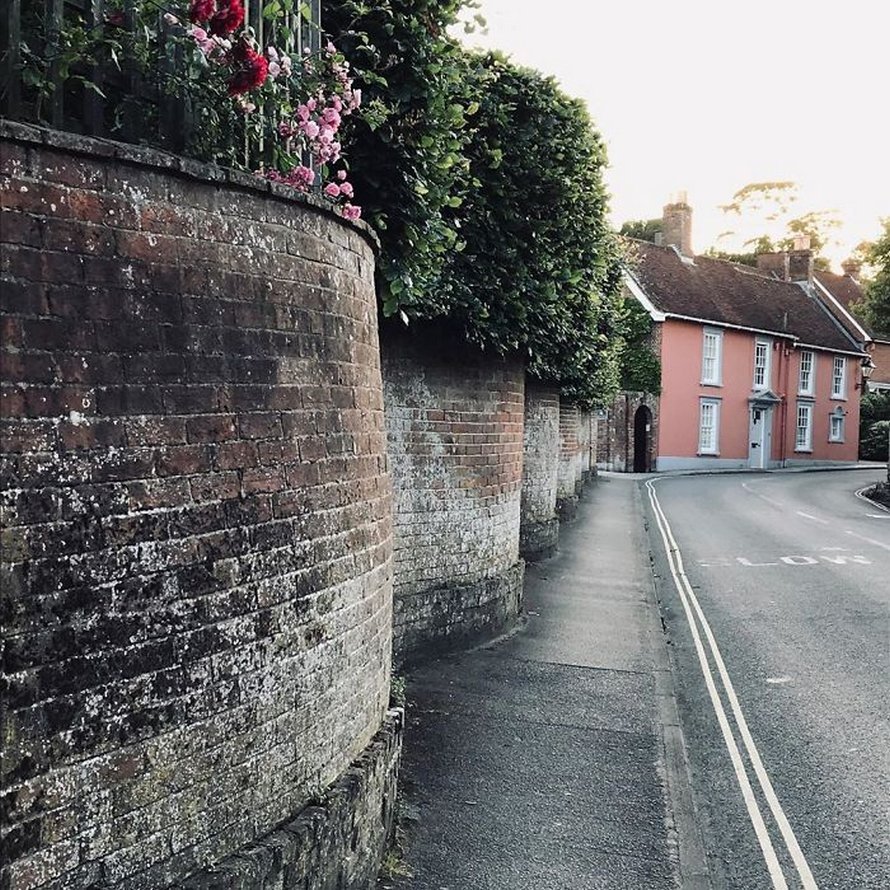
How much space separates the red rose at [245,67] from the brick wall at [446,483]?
3.92 m

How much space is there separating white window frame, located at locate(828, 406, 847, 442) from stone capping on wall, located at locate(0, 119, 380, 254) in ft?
168

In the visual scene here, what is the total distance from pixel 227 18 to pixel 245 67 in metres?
0.20

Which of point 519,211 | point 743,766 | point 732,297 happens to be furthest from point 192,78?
point 732,297

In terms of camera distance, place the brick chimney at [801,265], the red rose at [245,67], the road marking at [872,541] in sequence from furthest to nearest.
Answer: the brick chimney at [801,265], the road marking at [872,541], the red rose at [245,67]

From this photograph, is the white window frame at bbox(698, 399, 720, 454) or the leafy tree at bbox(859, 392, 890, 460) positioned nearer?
the white window frame at bbox(698, 399, 720, 454)

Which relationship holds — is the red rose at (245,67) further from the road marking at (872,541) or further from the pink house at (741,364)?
the pink house at (741,364)

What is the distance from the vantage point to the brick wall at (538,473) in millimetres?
13570

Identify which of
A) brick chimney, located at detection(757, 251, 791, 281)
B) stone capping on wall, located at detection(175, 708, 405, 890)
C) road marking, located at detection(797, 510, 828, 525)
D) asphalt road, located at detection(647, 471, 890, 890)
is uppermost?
brick chimney, located at detection(757, 251, 791, 281)

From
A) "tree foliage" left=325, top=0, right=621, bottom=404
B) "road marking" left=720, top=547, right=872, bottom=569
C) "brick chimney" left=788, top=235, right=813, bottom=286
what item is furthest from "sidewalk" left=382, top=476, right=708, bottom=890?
"brick chimney" left=788, top=235, right=813, bottom=286

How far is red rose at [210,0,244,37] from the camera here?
3314 millimetres

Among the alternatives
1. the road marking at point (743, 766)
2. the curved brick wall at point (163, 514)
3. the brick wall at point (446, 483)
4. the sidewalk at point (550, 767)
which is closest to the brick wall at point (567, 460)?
the road marking at point (743, 766)

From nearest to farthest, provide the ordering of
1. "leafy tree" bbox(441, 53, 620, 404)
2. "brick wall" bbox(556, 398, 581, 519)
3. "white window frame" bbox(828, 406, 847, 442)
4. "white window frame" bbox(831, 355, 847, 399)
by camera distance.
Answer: "leafy tree" bbox(441, 53, 620, 404) < "brick wall" bbox(556, 398, 581, 519) < "white window frame" bbox(831, 355, 847, 399) < "white window frame" bbox(828, 406, 847, 442)

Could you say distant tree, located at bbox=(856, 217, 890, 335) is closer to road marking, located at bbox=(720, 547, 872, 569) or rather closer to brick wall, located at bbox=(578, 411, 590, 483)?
brick wall, located at bbox=(578, 411, 590, 483)

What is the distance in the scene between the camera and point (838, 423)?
51.1 m
